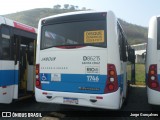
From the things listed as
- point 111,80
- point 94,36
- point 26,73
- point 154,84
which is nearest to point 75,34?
point 94,36

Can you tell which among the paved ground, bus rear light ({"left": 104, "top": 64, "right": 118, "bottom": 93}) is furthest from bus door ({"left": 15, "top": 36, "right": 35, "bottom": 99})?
bus rear light ({"left": 104, "top": 64, "right": 118, "bottom": 93})

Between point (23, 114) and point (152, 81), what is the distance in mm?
3946

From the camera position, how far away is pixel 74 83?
679cm

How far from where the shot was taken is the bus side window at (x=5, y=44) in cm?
753

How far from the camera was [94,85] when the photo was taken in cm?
649

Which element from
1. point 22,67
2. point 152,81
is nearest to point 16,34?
point 22,67

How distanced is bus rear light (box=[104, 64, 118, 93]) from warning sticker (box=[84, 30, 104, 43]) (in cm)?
73

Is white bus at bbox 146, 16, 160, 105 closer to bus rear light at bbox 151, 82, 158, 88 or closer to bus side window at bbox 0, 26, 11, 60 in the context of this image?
bus rear light at bbox 151, 82, 158, 88

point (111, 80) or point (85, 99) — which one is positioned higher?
point (111, 80)

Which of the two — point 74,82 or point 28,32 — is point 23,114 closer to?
point 74,82

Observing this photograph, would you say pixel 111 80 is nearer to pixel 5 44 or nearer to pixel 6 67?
pixel 6 67

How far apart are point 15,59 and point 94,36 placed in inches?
115

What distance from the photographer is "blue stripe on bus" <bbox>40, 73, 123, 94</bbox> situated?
6449 millimetres

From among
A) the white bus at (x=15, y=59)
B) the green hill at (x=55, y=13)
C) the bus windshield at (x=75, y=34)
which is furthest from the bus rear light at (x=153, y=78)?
the green hill at (x=55, y=13)
